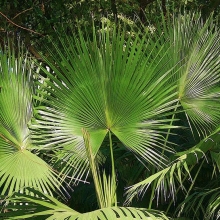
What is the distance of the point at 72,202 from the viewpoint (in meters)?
3.81

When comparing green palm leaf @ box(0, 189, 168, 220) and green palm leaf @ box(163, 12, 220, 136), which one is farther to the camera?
green palm leaf @ box(163, 12, 220, 136)

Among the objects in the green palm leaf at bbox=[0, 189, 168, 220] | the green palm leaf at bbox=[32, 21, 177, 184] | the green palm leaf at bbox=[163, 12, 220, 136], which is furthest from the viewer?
the green palm leaf at bbox=[163, 12, 220, 136]

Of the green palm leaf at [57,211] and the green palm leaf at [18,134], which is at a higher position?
the green palm leaf at [18,134]

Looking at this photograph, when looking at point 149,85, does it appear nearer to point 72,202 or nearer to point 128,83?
point 128,83

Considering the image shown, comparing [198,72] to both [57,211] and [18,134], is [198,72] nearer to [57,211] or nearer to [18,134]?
[18,134]

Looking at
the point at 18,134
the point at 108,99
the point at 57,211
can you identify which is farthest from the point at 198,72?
the point at 57,211

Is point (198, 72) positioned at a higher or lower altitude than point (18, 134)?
higher

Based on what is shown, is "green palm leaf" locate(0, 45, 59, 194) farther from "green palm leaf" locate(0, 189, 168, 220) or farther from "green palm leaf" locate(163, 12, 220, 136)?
"green palm leaf" locate(163, 12, 220, 136)

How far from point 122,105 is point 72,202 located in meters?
1.34

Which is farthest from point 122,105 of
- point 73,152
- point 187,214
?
point 187,214

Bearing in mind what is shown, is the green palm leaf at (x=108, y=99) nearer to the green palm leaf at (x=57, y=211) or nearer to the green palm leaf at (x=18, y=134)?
the green palm leaf at (x=18, y=134)

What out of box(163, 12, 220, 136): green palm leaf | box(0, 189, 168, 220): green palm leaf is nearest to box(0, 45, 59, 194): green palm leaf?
box(0, 189, 168, 220): green palm leaf

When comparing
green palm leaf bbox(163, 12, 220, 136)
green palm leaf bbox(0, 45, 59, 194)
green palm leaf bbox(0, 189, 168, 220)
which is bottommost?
green palm leaf bbox(0, 189, 168, 220)

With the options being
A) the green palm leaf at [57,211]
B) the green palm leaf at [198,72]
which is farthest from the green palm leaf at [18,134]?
the green palm leaf at [198,72]
